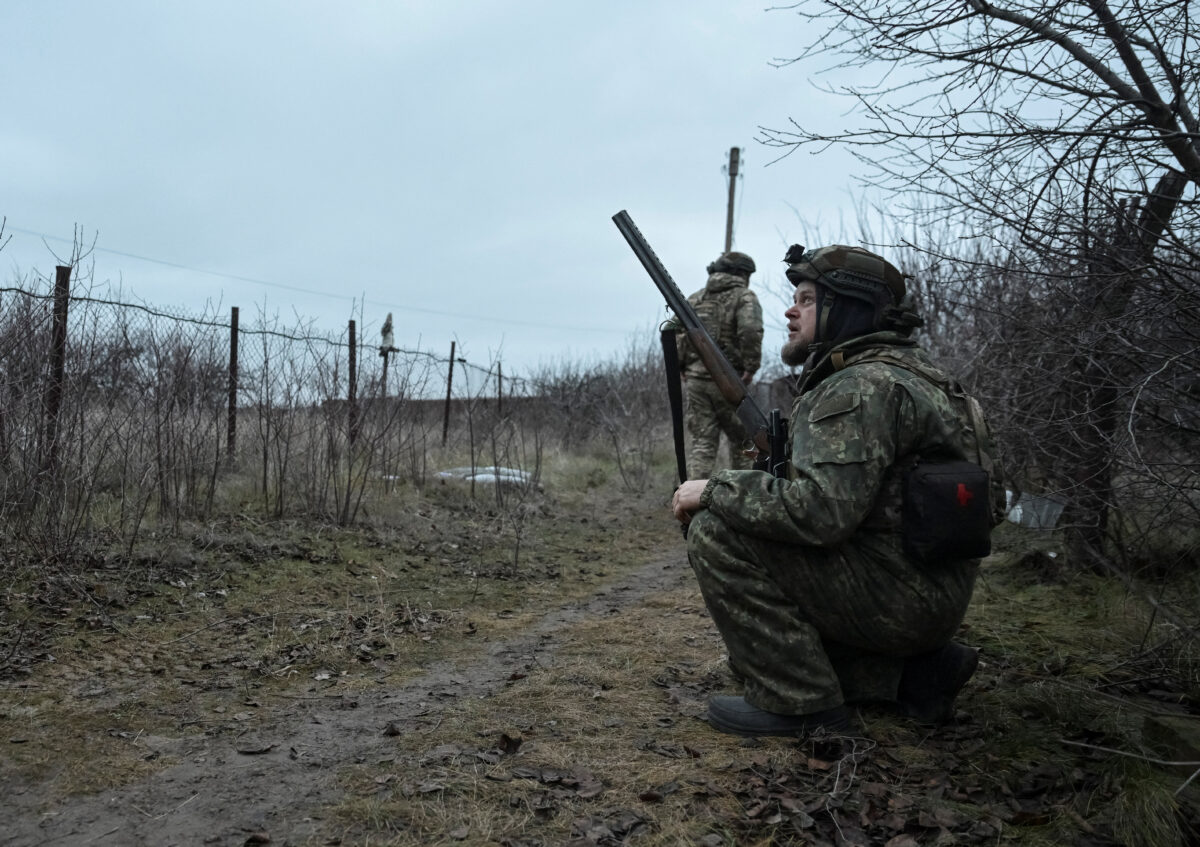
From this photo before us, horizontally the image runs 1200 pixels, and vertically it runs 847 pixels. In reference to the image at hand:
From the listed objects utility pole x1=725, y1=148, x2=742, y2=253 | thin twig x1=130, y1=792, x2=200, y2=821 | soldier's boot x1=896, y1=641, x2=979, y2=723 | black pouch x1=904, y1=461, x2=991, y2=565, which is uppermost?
utility pole x1=725, y1=148, x2=742, y2=253

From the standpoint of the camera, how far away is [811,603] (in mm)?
3047

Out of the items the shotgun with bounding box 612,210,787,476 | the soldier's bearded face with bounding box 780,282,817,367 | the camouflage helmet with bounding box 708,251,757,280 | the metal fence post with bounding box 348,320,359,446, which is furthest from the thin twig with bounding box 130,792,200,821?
the camouflage helmet with bounding box 708,251,757,280

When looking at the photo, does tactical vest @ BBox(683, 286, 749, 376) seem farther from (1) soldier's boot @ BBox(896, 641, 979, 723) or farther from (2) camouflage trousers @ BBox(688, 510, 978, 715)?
(2) camouflage trousers @ BBox(688, 510, 978, 715)

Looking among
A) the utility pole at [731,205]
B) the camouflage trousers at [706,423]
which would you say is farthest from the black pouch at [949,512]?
the utility pole at [731,205]

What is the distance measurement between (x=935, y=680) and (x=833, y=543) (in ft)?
2.76

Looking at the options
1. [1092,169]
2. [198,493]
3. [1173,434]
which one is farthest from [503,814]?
[198,493]

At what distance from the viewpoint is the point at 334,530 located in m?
7.09

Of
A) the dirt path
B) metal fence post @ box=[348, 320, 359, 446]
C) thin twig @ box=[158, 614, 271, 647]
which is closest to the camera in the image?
the dirt path

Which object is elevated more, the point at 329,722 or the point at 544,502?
the point at 544,502

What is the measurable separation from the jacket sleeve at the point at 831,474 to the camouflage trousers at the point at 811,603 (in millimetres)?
123

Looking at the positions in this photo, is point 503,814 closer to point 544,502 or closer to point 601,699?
point 601,699

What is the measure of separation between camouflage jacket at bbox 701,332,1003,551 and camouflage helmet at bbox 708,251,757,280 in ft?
18.6

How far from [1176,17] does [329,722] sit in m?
4.04

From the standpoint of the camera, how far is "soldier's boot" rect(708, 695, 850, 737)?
3.09 meters
